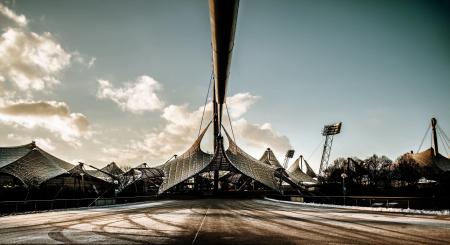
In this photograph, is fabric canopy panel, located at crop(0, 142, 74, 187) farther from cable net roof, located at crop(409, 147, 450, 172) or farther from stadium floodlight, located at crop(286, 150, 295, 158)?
stadium floodlight, located at crop(286, 150, 295, 158)

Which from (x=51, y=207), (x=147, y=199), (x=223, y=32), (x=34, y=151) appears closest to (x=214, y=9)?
(x=223, y=32)

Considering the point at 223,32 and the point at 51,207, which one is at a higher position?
the point at 223,32

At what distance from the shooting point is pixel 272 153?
12444cm

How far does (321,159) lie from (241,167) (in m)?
67.6

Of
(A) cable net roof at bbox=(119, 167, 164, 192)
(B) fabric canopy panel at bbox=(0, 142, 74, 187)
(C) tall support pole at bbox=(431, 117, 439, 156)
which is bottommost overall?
(A) cable net roof at bbox=(119, 167, 164, 192)

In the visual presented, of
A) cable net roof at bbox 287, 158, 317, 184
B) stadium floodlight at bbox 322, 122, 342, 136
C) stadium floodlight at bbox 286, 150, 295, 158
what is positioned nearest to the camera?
cable net roof at bbox 287, 158, 317, 184

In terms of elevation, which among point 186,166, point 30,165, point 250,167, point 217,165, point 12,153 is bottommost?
point 30,165

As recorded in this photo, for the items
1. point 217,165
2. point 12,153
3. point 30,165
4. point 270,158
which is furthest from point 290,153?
point 12,153

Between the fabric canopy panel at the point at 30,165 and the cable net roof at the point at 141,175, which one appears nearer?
the fabric canopy panel at the point at 30,165

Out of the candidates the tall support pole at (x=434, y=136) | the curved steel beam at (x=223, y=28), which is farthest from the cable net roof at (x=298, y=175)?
the curved steel beam at (x=223, y=28)

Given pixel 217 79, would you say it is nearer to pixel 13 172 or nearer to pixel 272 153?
pixel 13 172

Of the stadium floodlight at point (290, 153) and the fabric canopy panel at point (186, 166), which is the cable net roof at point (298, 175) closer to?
the stadium floodlight at point (290, 153)

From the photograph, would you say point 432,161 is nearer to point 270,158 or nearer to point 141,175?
point 270,158

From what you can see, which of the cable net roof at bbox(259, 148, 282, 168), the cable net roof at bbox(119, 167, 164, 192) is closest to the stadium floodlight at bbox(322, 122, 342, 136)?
the cable net roof at bbox(259, 148, 282, 168)
